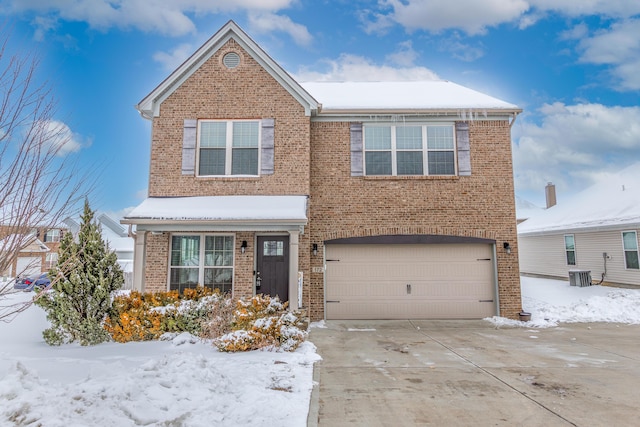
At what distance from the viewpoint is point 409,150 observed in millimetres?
11945

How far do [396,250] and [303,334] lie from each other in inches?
195

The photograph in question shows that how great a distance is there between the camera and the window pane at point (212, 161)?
11.3 metres

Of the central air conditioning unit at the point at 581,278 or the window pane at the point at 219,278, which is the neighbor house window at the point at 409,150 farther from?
the central air conditioning unit at the point at 581,278

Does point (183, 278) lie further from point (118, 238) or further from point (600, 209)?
point (118, 238)

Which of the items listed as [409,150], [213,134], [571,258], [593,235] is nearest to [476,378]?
[409,150]

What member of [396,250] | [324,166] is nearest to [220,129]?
[324,166]

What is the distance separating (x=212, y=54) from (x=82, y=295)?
25.0 ft

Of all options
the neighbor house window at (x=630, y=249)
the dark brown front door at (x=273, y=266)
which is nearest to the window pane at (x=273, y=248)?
the dark brown front door at (x=273, y=266)

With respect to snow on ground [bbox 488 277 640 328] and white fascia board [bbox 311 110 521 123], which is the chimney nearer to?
snow on ground [bbox 488 277 640 328]

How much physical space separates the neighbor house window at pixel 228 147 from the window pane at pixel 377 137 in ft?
11.1

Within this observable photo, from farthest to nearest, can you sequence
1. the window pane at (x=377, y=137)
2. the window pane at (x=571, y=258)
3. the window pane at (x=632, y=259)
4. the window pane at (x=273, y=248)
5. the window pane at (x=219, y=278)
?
the window pane at (x=571, y=258), the window pane at (x=632, y=259), the window pane at (x=377, y=137), the window pane at (x=273, y=248), the window pane at (x=219, y=278)

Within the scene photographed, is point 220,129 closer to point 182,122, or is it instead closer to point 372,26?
point 182,122

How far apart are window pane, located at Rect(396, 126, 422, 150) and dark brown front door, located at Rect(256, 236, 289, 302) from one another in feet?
15.2

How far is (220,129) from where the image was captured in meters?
11.4
